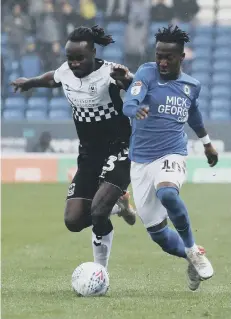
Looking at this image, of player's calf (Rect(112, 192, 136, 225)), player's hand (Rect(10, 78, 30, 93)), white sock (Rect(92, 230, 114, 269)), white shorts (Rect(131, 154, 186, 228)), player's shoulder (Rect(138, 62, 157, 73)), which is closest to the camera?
white shorts (Rect(131, 154, 186, 228))

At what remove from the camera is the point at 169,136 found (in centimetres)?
776

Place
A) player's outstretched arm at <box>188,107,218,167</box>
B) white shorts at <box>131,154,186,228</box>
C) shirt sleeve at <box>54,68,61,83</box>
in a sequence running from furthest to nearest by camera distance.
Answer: shirt sleeve at <box>54,68,61,83</box>
player's outstretched arm at <box>188,107,218,167</box>
white shorts at <box>131,154,186,228</box>

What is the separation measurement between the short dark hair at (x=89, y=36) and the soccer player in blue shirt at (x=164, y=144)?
0.53 m

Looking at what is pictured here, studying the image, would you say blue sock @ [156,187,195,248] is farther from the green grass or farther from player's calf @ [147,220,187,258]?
the green grass

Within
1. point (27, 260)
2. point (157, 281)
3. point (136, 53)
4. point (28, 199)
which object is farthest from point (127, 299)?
point (136, 53)

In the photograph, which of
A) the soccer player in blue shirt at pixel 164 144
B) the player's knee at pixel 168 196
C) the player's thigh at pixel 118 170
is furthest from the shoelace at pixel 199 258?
the player's thigh at pixel 118 170

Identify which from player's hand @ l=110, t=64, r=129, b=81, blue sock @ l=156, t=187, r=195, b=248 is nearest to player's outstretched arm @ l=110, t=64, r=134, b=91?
player's hand @ l=110, t=64, r=129, b=81

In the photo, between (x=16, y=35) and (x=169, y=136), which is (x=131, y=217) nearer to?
(x=169, y=136)

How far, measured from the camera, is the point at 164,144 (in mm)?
7750

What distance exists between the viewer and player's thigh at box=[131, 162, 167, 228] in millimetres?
7809

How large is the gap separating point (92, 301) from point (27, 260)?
130 inches

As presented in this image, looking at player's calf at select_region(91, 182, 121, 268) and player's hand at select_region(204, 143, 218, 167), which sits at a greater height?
player's hand at select_region(204, 143, 218, 167)

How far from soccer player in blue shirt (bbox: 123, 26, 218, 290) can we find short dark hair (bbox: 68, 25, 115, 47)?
1.74 feet

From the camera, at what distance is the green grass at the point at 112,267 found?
259 inches
